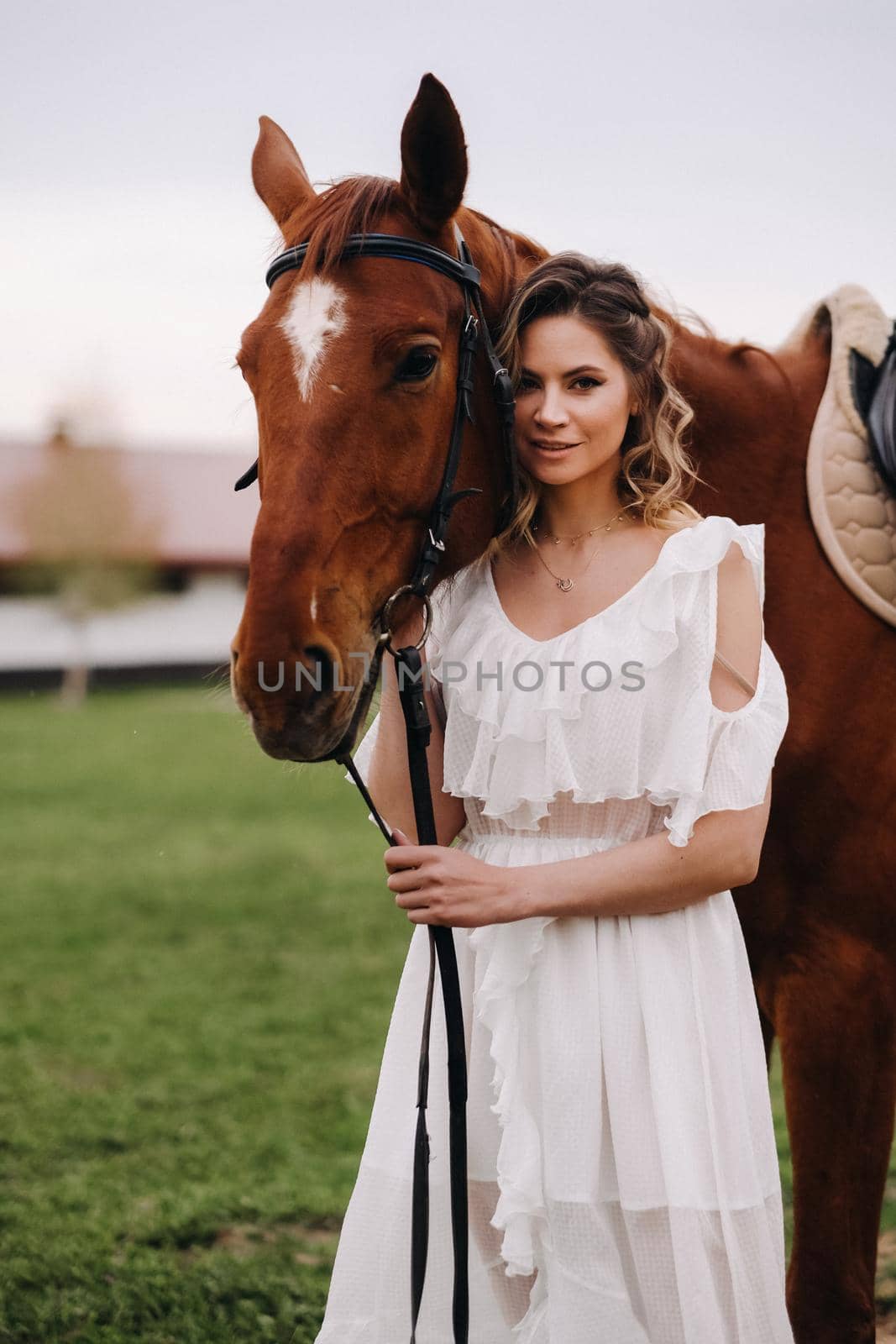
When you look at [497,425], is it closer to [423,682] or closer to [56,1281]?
[423,682]

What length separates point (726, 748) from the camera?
194cm

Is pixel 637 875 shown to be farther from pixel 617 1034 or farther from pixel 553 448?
pixel 553 448

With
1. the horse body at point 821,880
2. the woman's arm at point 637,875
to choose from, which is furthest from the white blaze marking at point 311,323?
the horse body at point 821,880

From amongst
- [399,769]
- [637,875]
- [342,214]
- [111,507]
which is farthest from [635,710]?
[111,507]

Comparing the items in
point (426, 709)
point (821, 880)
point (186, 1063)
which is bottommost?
point (186, 1063)

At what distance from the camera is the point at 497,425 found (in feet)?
7.07

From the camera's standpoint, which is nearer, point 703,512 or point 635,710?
point 635,710

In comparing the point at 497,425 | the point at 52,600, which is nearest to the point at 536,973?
the point at 497,425

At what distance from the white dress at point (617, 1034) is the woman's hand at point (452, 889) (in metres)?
0.12

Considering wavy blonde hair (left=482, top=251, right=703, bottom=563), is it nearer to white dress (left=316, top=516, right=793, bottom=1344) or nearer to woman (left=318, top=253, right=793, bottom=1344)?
woman (left=318, top=253, right=793, bottom=1344)

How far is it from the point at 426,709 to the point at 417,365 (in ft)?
1.92

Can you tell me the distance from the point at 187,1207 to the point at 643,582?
3.01 metres

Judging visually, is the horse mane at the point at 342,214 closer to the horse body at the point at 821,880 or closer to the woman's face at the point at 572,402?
the woman's face at the point at 572,402

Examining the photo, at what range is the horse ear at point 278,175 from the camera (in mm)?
2373
